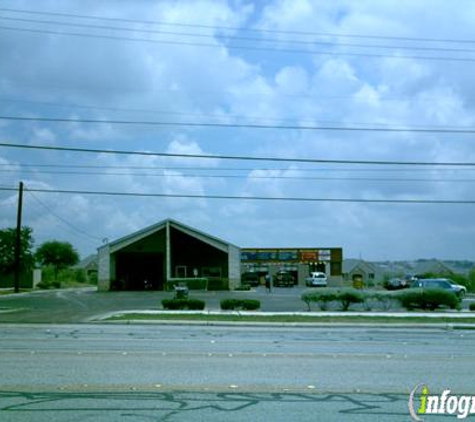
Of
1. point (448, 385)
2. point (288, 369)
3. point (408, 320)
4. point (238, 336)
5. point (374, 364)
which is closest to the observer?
point (448, 385)

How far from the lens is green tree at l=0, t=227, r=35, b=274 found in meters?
67.9

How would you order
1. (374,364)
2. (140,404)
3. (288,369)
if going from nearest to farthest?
(140,404), (288,369), (374,364)

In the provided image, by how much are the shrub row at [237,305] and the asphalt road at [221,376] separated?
12.1 metres

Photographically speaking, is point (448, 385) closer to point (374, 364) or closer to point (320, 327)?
point (374, 364)

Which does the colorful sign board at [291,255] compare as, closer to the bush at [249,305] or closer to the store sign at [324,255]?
the store sign at [324,255]

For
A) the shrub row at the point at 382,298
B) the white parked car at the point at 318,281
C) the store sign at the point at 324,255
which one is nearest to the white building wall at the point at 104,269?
the white parked car at the point at 318,281

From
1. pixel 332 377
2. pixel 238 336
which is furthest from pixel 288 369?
pixel 238 336

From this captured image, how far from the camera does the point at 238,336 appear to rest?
20.1 m

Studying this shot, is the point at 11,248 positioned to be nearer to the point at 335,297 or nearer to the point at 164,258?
the point at 164,258

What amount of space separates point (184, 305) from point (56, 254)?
7079 cm

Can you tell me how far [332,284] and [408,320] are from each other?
2175 inches

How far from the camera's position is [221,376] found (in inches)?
448

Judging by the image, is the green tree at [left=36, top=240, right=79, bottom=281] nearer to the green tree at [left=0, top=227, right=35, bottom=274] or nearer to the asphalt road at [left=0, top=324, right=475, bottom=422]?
the green tree at [left=0, top=227, right=35, bottom=274]

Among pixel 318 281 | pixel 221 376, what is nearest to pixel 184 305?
pixel 221 376
